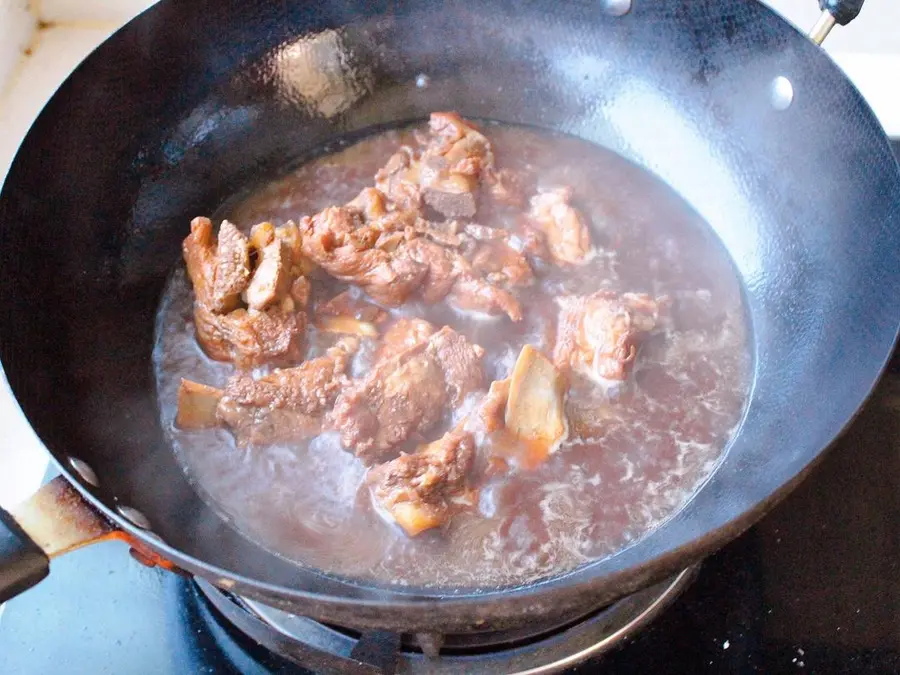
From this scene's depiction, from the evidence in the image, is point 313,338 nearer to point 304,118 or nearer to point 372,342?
point 372,342

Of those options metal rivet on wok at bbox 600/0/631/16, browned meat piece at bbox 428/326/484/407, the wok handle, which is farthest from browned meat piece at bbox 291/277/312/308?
metal rivet on wok at bbox 600/0/631/16

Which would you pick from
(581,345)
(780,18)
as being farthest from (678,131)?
(581,345)

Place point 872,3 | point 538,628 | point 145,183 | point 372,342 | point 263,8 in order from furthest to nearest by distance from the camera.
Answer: point 872,3 → point 263,8 → point 145,183 → point 372,342 → point 538,628

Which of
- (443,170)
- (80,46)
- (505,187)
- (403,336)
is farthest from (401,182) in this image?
(80,46)

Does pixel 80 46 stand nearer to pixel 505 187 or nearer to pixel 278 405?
pixel 505 187

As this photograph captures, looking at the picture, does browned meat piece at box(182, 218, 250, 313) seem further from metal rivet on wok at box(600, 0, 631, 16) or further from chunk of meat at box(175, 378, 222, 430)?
metal rivet on wok at box(600, 0, 631, 16)
